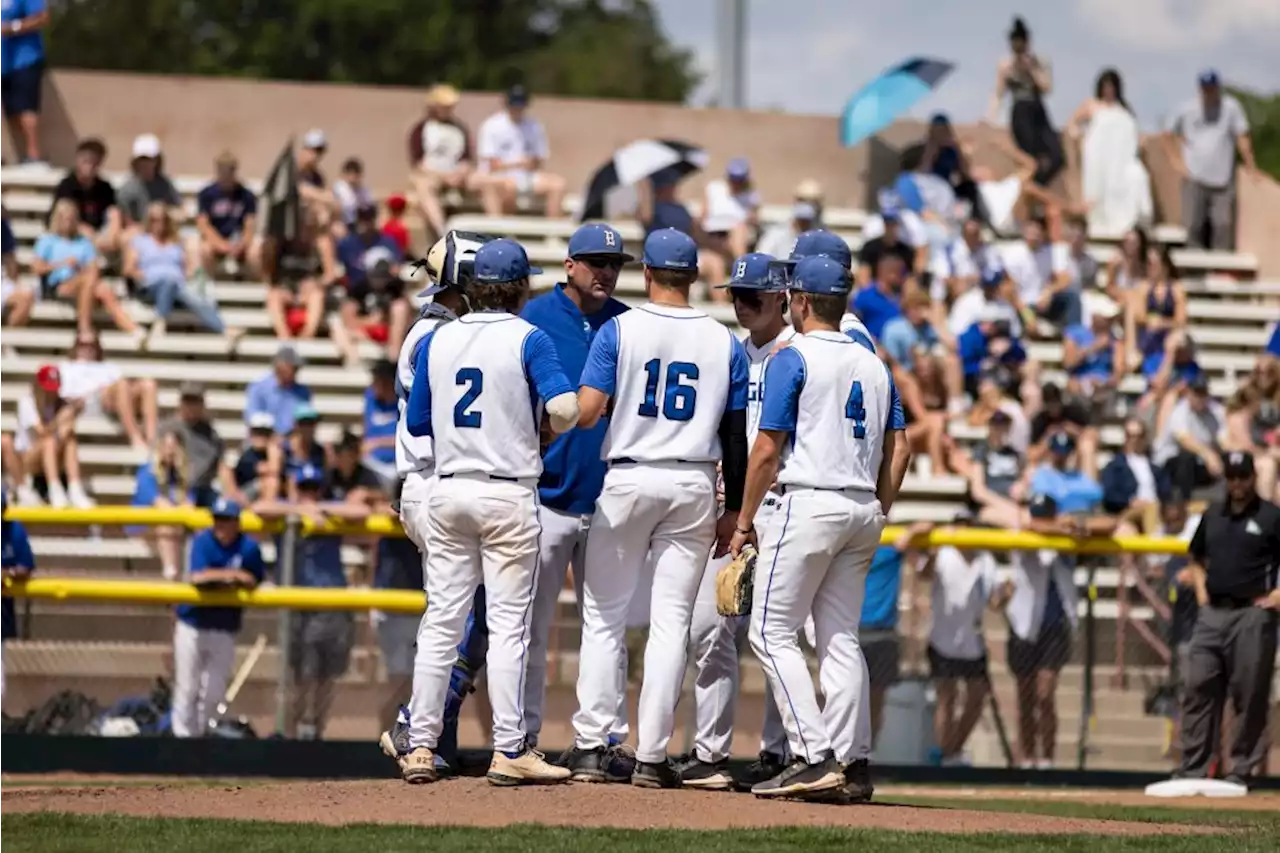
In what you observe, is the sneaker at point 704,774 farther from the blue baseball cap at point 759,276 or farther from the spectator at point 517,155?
the spectator at point 517,155

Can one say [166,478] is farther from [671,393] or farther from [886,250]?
[671,393]

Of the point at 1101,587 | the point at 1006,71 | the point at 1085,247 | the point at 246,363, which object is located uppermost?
the point at 1006,71

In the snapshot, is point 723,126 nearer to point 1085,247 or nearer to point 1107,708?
point 1085,247

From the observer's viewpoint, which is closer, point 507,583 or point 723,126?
point 507,583

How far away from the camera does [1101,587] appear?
48.8ft

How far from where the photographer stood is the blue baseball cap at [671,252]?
9.69 meters

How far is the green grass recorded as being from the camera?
327 inches

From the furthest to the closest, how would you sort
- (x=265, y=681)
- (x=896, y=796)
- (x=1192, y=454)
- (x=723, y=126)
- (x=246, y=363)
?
(x=723, y=126) < (x=246, y=363) < (x=1192, y=454) < (x=265, y=681) < (x=896, y=796)

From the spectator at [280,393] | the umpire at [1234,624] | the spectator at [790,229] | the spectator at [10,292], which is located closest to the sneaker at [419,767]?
the umpire at [1234,624]

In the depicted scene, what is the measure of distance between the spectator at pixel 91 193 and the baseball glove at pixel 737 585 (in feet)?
39.9

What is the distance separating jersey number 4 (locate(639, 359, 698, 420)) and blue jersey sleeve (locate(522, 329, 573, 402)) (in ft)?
1.19

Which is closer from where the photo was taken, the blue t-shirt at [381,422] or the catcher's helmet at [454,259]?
the catcher's helmet at [454,259]

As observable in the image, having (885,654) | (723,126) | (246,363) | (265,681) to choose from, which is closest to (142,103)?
(246,363)

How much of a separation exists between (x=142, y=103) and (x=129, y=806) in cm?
1508
